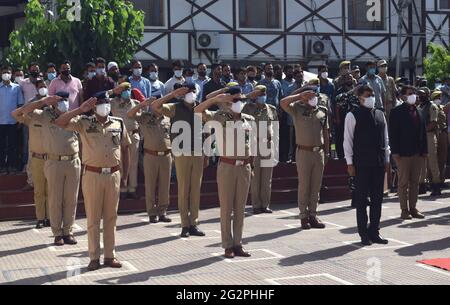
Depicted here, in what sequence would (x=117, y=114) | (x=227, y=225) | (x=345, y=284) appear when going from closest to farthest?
(x=345, y=284)
(x=227, y=225)
(x=117, y=114)

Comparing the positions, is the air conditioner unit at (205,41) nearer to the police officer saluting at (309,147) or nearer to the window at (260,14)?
the window at (260,14)

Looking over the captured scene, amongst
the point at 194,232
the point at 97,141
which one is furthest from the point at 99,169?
the point at 194,232

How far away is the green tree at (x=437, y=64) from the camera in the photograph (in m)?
25.2

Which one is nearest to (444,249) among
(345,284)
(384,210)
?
(345,284)

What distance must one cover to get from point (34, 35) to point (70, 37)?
40.4 inches

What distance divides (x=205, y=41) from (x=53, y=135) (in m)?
13.6

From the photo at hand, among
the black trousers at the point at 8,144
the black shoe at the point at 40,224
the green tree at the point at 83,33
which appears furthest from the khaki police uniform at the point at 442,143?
the black trousers at the point at 8,144

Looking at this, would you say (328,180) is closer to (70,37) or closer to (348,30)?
(70,37)

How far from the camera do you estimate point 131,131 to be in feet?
43.6

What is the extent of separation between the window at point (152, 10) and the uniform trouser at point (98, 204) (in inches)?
594

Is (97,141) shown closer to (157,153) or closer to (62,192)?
(62,192)

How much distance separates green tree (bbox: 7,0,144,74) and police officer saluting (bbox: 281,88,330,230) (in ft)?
16.9

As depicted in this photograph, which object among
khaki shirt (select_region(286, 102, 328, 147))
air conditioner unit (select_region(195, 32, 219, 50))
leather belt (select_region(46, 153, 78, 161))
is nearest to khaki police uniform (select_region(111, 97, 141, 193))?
leather belt (select_region(46, 153, 78, 161))

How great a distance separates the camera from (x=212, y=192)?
48.4ft
